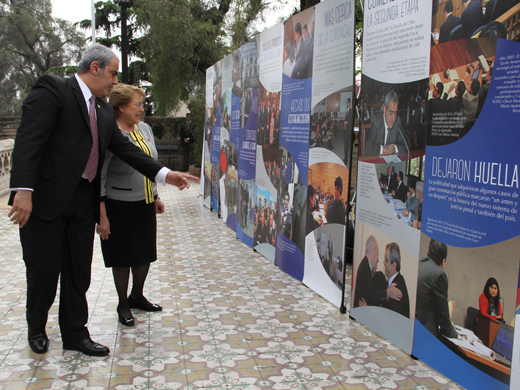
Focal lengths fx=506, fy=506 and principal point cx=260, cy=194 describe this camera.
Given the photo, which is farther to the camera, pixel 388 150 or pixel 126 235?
pixel 126 235

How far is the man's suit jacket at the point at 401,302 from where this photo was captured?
3482 mm

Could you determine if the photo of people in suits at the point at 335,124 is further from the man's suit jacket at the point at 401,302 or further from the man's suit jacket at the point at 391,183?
the man's suit jacket at the point at 401,302

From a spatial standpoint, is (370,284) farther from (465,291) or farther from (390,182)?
(465,291)

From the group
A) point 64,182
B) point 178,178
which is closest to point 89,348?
point 64,182

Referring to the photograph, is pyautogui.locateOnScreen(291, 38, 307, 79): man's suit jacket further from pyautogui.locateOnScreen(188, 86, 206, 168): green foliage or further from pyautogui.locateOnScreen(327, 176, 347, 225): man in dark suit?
pyautogui.locateOnScreen(188, 86, 206, 168): green foliage

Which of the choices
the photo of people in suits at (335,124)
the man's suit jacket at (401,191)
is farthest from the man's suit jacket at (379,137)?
the photo of people in suits at (335,124)

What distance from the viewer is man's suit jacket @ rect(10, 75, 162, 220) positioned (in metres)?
Answer: 2.99

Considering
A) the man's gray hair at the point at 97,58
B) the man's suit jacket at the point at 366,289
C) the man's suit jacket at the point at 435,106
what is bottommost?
the man's suit jacket at the point at 366,289

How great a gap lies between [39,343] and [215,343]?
1.21 m

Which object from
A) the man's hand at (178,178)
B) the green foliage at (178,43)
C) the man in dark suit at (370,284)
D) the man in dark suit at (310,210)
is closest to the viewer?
the man's hand at (178,178)

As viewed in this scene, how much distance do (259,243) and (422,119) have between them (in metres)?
3.85

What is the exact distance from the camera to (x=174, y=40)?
16.4 m

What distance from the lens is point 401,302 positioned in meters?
3.55

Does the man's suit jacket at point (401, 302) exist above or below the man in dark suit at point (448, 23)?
below
